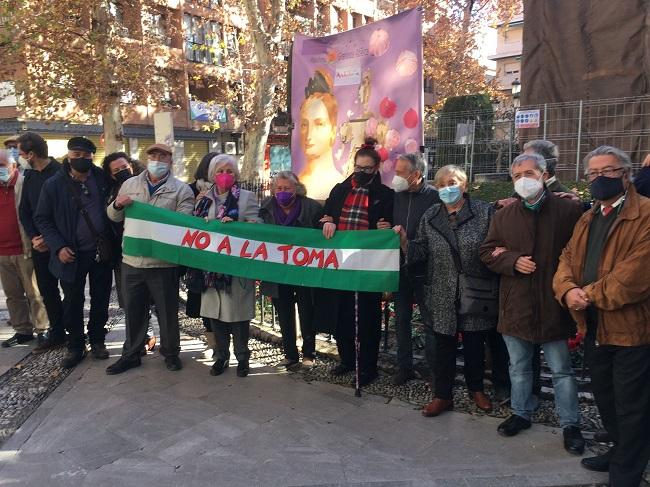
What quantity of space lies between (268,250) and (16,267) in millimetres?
3127

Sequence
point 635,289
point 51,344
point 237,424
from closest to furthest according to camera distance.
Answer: point 635,289 < point 237,424 < point 51,344

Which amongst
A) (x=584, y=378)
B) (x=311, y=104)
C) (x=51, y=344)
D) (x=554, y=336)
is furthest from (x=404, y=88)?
(x=51, y=344)

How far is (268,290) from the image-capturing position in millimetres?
4766

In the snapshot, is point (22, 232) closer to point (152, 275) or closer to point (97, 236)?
point (97, 236)

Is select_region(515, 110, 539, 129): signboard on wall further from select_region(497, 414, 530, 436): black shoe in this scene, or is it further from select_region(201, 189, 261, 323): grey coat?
select_region(497, 414, 530, 436): black shoe

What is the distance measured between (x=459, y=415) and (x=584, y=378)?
3.78ft

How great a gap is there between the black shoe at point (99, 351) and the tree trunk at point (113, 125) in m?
12.3

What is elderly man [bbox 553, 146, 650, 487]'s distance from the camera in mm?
2795

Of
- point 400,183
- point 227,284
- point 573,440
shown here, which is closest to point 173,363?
point 227,284

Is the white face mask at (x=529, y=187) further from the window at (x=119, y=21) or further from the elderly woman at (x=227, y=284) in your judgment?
the window at (x=119, y=21)

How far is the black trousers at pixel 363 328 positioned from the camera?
4527 mm

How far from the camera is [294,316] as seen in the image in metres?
5.01

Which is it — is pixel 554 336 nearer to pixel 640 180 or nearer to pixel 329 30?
pixel 640 180

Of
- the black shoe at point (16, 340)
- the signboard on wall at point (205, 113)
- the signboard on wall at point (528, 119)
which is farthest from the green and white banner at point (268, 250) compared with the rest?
the signboard on wall at point (205, 113)
